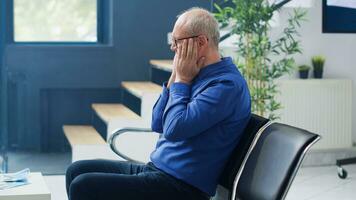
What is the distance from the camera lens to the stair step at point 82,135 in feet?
17.6

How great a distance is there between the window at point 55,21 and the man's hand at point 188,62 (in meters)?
3.92

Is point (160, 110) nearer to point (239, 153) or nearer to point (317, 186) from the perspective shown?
point (239, 153)

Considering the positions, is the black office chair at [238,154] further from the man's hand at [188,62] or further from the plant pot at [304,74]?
the plant pot at [304,74]

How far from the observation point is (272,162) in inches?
95.1

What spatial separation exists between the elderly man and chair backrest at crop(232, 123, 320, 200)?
15 cm

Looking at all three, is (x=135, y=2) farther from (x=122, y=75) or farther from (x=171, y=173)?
(x=171, y=173)

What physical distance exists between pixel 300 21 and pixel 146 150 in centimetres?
180

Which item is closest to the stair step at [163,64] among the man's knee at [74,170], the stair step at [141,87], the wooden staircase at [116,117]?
the wooden staircase at [116,117]

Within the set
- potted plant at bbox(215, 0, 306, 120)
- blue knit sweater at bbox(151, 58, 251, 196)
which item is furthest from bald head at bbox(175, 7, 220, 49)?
potted plant at bbox(215, 0, 306, 120)

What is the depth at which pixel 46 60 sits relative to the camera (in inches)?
248

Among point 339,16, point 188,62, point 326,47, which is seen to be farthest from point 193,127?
point 326,47

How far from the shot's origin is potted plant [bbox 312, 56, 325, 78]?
595cm

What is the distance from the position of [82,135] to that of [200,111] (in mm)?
3283

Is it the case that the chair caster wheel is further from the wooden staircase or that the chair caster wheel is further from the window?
the window
